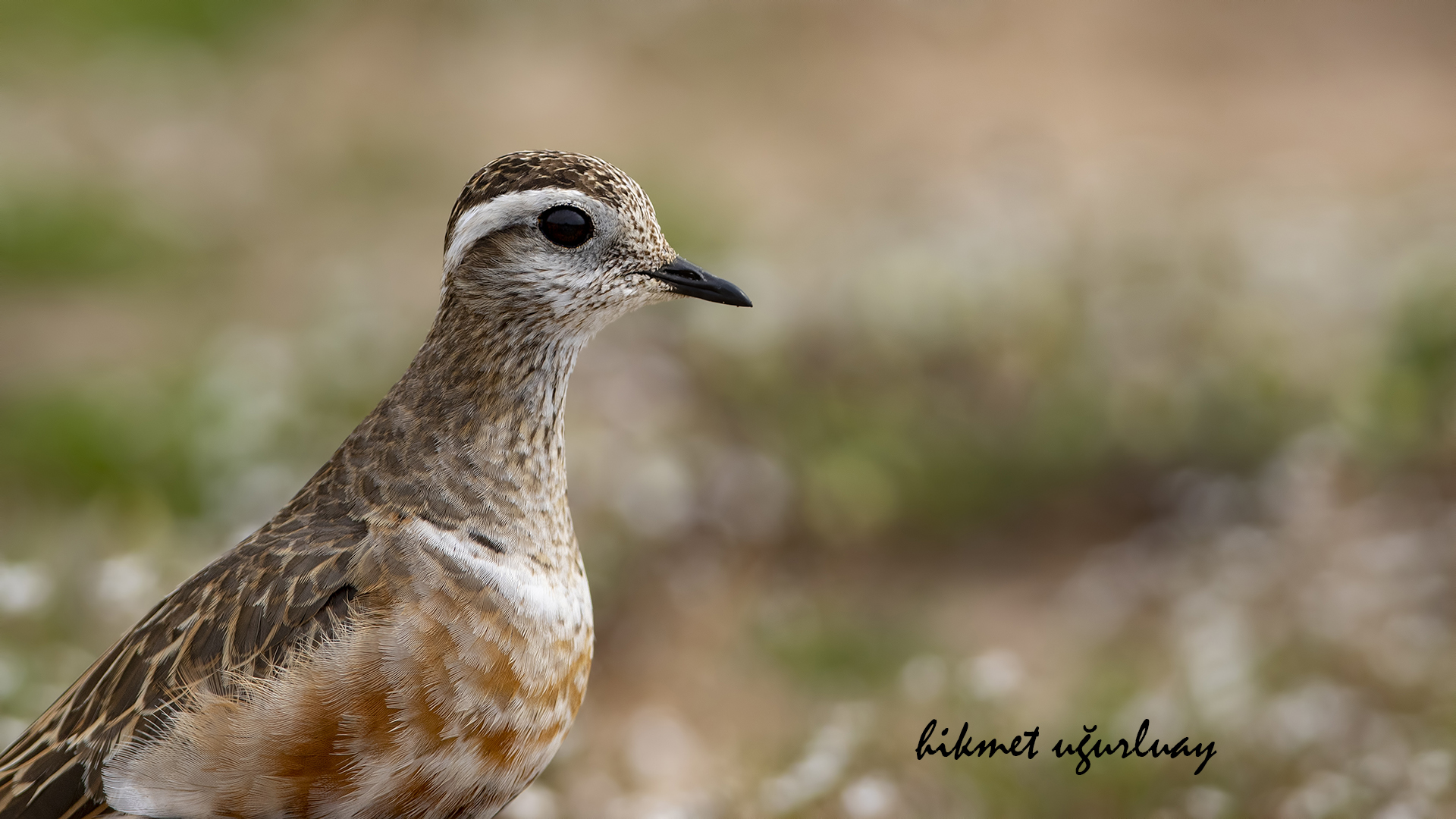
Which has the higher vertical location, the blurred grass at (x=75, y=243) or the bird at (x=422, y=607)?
the blurred grass at (x=75, y=243)

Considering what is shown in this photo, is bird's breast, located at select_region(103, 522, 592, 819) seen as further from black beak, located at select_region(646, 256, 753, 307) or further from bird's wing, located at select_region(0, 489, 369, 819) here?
black beak, located at select_region(646, 256, 753, 307)

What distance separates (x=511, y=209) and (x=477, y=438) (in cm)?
65

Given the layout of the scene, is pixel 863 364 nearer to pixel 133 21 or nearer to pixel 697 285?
pixel 697 285

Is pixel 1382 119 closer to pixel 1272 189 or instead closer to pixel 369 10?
pixel 1272 189

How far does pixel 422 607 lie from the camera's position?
3.52m

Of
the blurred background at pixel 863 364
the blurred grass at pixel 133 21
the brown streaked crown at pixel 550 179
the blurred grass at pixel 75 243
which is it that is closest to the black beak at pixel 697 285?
the brown streaked crown at pixel 550 179

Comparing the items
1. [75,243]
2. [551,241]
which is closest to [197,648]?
[551,241]

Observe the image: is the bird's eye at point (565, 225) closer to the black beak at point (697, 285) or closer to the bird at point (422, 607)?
the bird at point (422, 607)

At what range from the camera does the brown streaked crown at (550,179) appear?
150 inches

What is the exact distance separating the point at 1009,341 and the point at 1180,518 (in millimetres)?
1395

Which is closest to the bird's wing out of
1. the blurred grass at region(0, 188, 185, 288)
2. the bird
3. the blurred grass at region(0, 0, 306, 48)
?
the bird

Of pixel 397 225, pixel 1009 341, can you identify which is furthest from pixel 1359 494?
pixel 397 225
